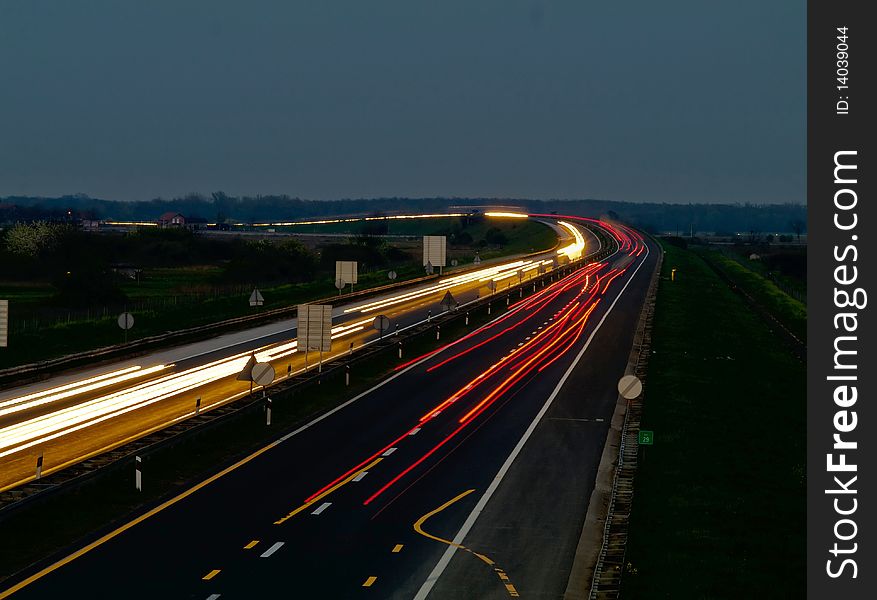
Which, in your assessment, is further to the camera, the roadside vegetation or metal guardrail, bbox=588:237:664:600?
the roadside vegetation

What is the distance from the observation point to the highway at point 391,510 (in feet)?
77.7

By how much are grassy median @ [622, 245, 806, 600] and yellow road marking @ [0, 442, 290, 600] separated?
13150 mm

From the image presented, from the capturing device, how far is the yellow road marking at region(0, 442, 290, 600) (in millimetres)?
23219

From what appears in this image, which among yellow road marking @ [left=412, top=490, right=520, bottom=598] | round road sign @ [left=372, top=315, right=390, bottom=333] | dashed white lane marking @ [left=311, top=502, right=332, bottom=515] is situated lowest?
yellow road marking @ [left=412, top=490, right=520, bottom=598]

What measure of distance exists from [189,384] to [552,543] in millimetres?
28260

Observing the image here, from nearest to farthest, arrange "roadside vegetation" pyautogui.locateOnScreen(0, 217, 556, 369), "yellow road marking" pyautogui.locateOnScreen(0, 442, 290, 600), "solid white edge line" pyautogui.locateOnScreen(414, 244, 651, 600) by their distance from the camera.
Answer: "yellow road marking" pyautogui.locateOnScreen(0, 442, 290, 600) < "solid white edge line" pyautogui.locateOnScreen(414, 244, 651, 600) < "roadside vegetation" pyautogui.locateOnScreen(0, 217, 556, 369)

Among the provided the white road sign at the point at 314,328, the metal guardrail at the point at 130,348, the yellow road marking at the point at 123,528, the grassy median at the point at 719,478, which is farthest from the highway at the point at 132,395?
the grassy median at the point at 719,478

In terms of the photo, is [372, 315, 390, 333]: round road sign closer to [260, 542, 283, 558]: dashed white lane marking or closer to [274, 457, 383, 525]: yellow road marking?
[274, 457, 383, 525]: yellow road marking

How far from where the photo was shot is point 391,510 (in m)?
29.7

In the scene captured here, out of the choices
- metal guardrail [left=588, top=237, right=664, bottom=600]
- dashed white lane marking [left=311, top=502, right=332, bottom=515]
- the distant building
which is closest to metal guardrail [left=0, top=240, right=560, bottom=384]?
dashed white lane marking [left=311, top=502, right=332, bottom=515]

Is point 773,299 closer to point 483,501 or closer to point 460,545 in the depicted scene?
point 483,501
